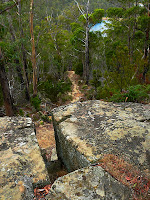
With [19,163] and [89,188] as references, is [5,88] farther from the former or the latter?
[89,188]

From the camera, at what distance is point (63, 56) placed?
1858cm

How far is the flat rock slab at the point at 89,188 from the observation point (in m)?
2.00

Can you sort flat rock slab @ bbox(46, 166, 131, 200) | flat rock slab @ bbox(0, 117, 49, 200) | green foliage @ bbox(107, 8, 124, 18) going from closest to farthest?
flat rock slab @ bbox(46, 166, 131, 200), flat rock slab @ bbox(0, 117, 49, 200), green foliage @ bbox(107, 8, 124, 18)

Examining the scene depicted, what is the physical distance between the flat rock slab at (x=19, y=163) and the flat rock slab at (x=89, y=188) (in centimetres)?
40

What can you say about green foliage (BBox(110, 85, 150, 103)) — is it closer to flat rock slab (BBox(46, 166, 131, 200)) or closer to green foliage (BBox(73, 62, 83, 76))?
flat rock slab (BBox(46, 166, 131, 200))

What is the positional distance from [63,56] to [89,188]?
1768 cm

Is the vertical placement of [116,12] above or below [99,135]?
above

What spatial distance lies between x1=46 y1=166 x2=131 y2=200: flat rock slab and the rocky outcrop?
0.04 feet

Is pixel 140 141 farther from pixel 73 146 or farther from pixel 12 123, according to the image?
pixel 12 123

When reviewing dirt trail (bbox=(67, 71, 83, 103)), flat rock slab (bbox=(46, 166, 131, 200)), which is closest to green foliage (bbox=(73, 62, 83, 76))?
dirt trail (bbox=(67, 71, 83, 103))

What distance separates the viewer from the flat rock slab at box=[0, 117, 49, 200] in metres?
2.20

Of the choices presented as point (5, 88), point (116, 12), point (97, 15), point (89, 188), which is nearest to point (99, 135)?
point (89, 188)

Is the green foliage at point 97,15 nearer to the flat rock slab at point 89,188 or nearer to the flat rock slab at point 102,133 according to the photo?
the flat rock slab at point 102,133

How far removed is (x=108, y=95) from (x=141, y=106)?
2.53 m
